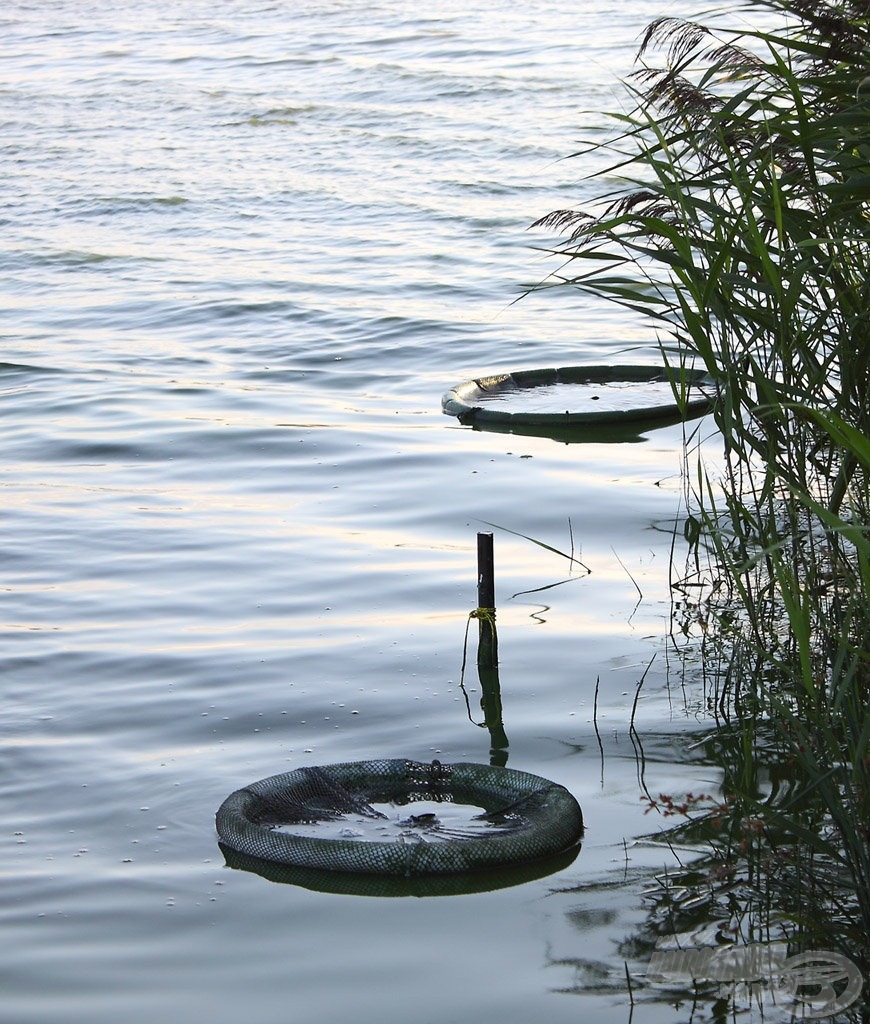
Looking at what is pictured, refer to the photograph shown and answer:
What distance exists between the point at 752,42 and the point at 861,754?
18404mm

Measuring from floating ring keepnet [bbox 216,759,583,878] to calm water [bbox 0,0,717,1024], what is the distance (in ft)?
0.31

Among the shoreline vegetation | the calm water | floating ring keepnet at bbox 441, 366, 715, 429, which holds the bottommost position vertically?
the calm water

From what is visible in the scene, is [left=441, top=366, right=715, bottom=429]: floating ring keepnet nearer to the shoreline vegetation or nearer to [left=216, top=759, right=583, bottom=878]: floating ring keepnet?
the shoreline vegetation

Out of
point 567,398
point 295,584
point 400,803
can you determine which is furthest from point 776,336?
point 567,398

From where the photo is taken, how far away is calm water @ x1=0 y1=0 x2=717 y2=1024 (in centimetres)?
383

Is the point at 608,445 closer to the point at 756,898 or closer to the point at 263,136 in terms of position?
the point at 756,898

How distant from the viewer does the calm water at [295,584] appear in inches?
151

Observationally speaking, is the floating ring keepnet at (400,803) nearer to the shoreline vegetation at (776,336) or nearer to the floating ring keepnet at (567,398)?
the shoreline vegetation at (776,336)

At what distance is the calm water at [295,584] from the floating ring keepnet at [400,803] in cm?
9

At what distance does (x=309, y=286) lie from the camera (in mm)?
13883

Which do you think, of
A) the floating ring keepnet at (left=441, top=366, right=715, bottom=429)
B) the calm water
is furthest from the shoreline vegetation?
the floating ring keepnet at (left=441, top=366, right=715, bottom=429)

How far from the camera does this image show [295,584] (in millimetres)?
6652

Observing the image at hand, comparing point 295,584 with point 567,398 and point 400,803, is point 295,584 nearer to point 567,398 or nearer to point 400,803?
point 400,803

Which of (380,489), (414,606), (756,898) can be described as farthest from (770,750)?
(380,489)
